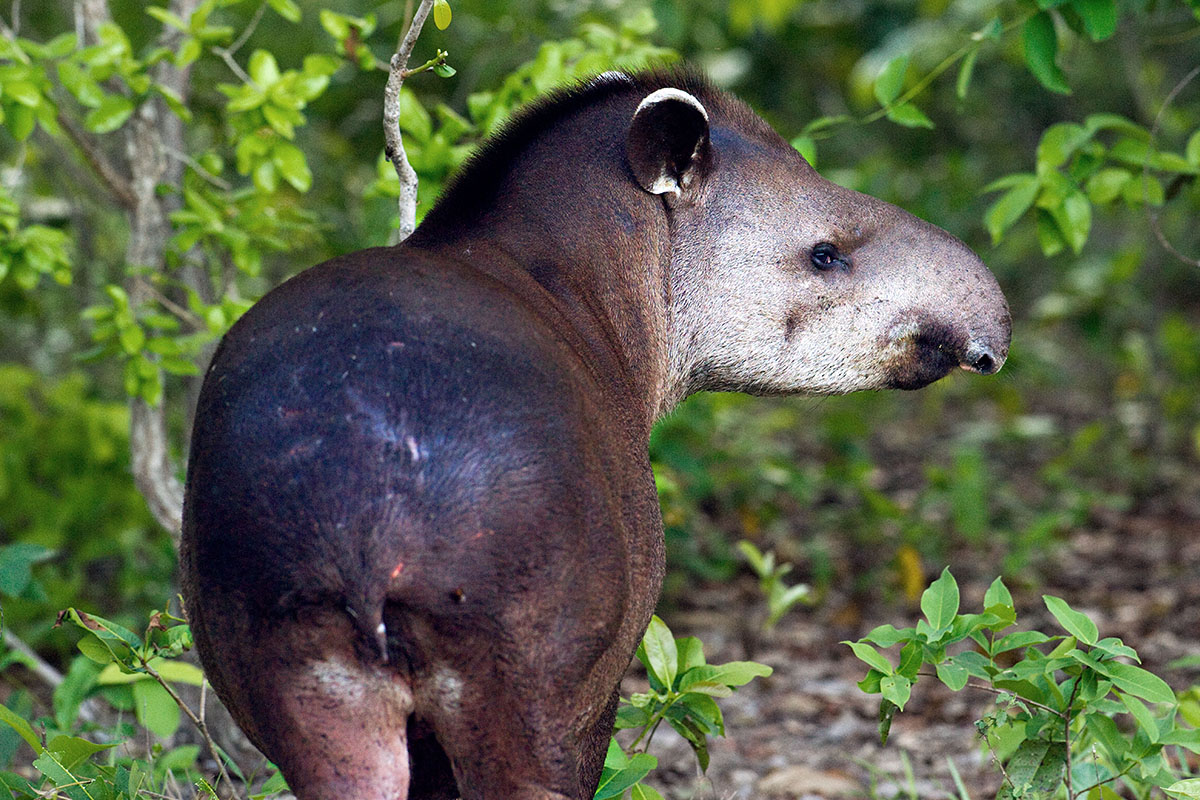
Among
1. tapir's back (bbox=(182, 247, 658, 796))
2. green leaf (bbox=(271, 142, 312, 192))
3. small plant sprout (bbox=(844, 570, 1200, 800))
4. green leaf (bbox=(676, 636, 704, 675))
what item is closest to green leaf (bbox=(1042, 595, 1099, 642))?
small plant sprout (bbox=(844, 570, 1200, 800))

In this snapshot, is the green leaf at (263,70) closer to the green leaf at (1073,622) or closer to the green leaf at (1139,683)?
the green leaf at (1073,622)

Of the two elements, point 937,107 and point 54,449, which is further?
point 937,107

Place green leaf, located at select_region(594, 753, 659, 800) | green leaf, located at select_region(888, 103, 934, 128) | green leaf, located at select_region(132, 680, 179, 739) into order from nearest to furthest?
green leaf, located at select_region(594, 753, 659, 800)
green leaf, located at select_region(132, 680, 179, 739)
green leaf, located at select_region(888, 103, 934, 128)

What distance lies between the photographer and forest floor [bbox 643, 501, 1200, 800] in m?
4.08

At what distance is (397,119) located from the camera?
8.55ft

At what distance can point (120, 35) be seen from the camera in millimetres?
3494

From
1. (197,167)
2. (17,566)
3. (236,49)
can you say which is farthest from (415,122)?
(17,566)

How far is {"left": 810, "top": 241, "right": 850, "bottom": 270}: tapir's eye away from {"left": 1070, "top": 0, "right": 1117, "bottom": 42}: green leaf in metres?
1.42

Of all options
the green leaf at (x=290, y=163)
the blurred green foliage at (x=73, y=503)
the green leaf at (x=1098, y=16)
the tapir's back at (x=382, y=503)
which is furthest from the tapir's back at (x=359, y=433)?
the blurred green foliage at (x=73, y=503)

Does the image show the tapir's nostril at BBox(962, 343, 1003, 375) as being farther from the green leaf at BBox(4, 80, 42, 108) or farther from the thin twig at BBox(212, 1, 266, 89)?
the green leaf at BBox(4, 80, 42, 108)

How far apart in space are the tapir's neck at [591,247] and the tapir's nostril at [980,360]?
2.14ft

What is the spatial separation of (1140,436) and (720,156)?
5.98 meters

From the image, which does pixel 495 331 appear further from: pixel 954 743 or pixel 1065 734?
pixel 954 743

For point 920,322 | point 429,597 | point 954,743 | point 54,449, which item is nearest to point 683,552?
point 954,743
